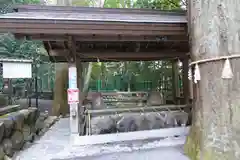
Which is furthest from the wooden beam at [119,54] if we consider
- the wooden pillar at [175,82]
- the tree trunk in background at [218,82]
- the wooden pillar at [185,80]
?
the tree trunk in background at [218,82]

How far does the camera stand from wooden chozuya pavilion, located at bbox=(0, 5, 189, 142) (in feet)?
10.3

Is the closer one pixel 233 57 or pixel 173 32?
pixel 233 57

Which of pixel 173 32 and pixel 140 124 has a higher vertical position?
pixel 173 32

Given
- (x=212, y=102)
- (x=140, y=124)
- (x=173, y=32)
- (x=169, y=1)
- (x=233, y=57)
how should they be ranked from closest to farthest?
(x=233, y=57), (x=212, y=102), (x=173, y=32), (x=140, y=124), (x=169, y=1)

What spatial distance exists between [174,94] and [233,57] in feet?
16.0

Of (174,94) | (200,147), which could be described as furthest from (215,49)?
(174,94)

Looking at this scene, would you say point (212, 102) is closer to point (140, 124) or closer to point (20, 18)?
point (140, 124)

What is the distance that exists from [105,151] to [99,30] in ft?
7.41

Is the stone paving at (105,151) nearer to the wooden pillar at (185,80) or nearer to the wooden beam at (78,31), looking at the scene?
the wooden pillar at (185,80)

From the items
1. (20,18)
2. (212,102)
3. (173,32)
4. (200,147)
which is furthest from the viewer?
(173,32)

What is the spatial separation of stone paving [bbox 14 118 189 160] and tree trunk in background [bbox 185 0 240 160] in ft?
3.63

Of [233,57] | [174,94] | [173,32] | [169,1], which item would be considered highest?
[169,1]

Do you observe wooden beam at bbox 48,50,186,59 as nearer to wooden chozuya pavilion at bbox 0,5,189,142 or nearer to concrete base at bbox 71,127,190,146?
wooden chozuya pavilion at bbox 0,5,189,142

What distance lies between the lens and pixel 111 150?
383 cm
